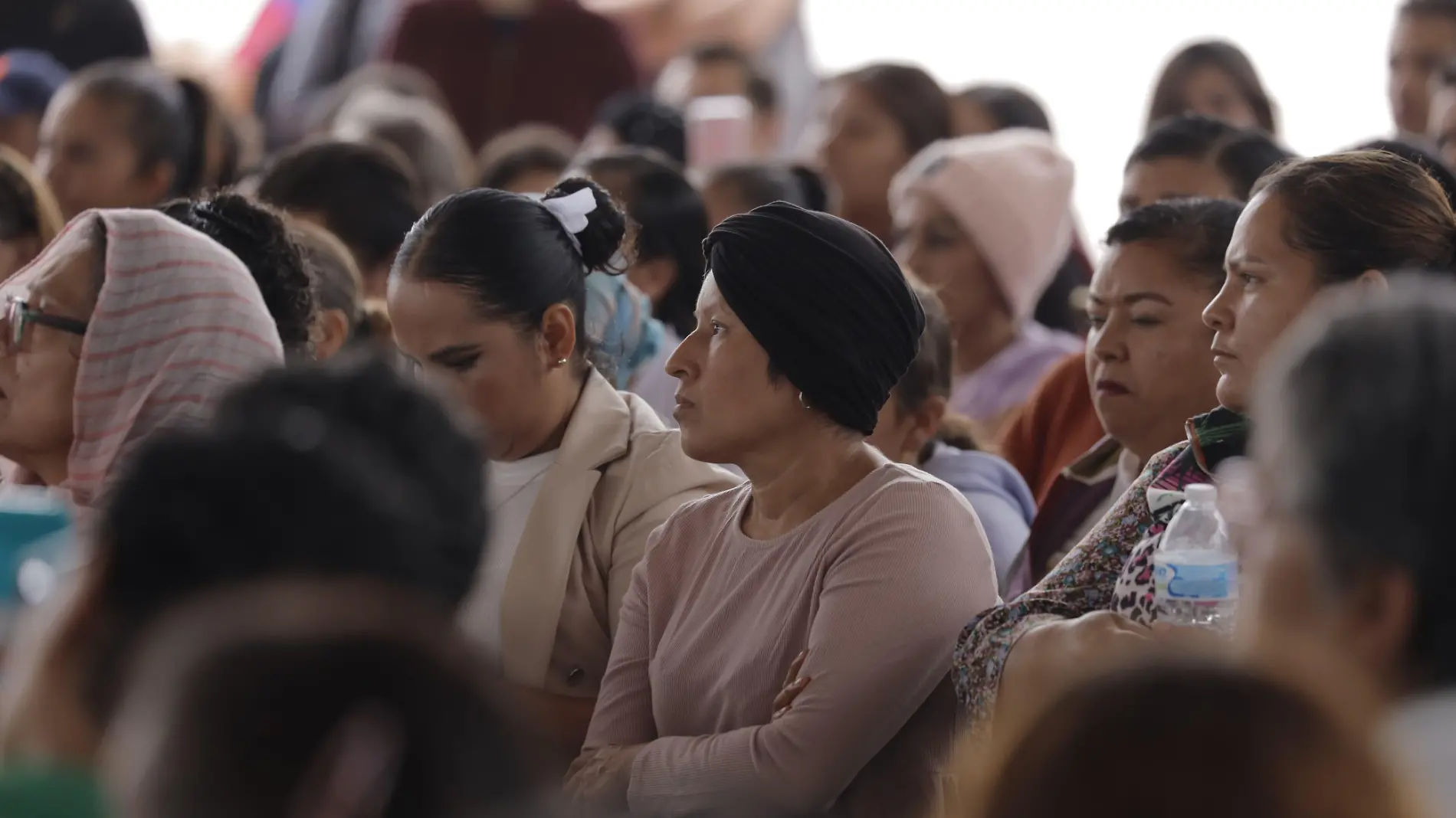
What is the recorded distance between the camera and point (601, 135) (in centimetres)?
584

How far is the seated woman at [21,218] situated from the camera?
3623mm

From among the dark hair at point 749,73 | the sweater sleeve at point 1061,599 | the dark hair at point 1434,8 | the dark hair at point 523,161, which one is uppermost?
the dark hair at point 1434,8

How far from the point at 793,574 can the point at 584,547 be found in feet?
1.46

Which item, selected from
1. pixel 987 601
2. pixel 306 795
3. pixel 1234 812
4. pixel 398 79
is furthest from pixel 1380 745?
pixel 398 79

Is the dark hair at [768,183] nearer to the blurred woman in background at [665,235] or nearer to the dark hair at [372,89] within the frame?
the blurred woman in background at [665,235]

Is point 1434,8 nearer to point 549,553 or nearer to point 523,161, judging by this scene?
point 523,161

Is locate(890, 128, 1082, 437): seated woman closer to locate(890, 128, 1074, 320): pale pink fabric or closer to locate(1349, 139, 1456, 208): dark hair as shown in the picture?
locate(890, 128, 1074, 320): pale pink fabric

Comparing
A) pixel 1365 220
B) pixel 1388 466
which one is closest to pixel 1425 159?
pixel 1365 220

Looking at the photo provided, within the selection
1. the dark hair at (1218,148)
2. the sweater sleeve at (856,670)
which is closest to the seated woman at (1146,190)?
the dark hair at (1218,148)

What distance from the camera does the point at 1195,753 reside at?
923mm

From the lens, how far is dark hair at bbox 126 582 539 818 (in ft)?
3.06

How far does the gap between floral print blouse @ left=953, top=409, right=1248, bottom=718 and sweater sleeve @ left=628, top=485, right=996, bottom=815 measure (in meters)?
0.06

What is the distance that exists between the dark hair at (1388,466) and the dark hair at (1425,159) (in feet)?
3.56

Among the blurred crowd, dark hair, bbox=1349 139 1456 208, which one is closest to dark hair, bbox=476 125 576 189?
the blurred crowd
